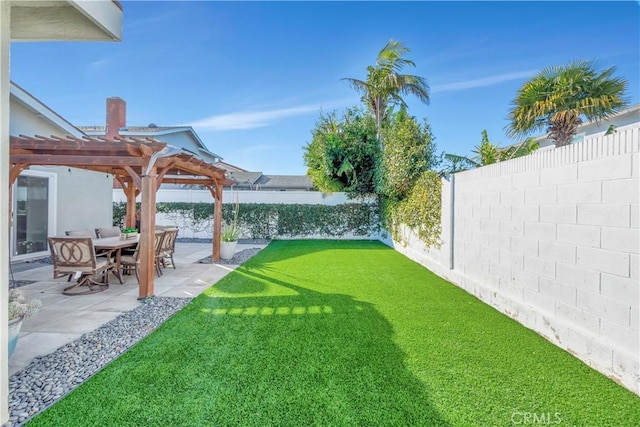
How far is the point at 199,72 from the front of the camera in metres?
13.5

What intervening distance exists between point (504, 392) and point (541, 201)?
9.26 ft

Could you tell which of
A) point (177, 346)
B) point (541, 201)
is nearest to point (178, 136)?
point (177, 346)

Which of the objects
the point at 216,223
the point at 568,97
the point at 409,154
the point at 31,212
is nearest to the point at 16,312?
the point at 216,223

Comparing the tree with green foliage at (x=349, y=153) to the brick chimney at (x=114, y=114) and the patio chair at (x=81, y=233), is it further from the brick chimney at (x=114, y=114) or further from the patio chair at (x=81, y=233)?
the brick chimney at (x=114, y=114)

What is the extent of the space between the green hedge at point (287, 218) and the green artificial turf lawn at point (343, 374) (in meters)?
10.6

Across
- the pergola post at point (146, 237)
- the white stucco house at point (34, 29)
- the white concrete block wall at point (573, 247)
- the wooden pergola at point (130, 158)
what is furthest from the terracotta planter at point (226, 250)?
the white stucco house at point (34, 29)

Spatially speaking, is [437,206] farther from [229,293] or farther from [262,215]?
[262,215]

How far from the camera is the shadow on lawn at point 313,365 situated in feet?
8.91

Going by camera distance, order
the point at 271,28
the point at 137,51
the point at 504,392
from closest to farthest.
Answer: the point at 504,392
the point at 271,28
the point at 137,51

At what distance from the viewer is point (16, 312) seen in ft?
11.0

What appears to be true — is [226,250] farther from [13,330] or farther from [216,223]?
[13,330]

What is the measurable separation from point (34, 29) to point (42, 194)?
30.1ft

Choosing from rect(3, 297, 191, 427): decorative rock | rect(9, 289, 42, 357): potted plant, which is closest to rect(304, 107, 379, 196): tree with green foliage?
rect(3, 297, 191, 427): decorative rock

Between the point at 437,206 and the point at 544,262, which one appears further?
the point at 437,206
